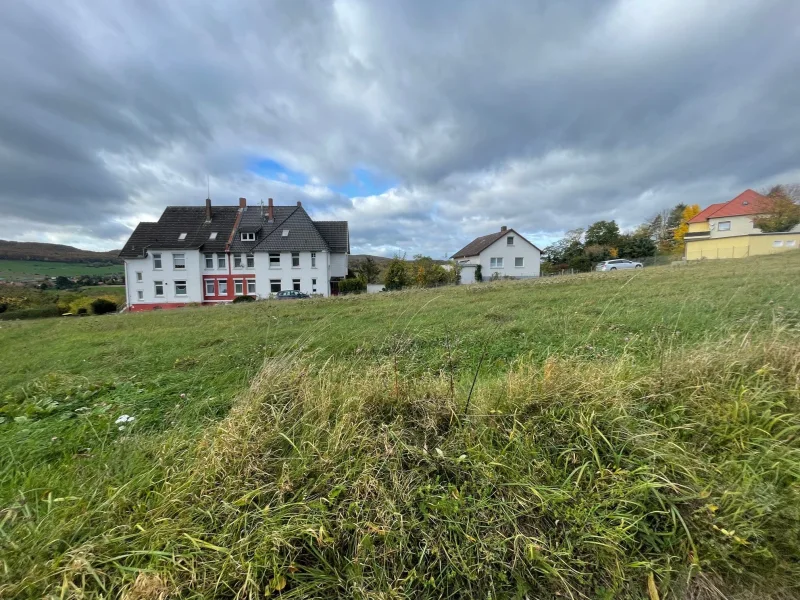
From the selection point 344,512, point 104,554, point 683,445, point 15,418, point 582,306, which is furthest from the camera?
point 582,306

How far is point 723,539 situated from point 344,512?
1.90m

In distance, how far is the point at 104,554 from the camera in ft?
4.77

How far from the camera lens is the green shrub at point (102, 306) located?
28.8 metres

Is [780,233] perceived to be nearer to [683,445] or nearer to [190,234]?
[683,445]

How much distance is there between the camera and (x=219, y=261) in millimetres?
34688

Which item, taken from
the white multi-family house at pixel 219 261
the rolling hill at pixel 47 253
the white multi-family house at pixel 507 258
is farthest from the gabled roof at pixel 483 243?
the rolling hill at pixel 47 253

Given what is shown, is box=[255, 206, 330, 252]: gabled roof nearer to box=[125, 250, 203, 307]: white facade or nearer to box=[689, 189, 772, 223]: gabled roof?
box=[125, 250, 203, 307]: white facade

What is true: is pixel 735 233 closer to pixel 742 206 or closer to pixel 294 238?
pixel 742 206

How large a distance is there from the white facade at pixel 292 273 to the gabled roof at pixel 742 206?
5388 centimetres

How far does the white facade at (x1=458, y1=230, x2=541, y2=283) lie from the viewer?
144ft

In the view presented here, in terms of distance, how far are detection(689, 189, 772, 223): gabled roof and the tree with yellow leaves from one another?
4.86 metres

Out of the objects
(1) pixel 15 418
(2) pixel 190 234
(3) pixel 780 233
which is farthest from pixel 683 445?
(3) pixel 780 233

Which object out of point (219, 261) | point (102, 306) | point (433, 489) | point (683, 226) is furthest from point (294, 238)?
point (683, 226)

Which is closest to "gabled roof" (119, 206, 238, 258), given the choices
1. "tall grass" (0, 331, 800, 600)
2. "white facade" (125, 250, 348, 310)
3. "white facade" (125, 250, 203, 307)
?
"white facade" (125, 250, 348, 310)
